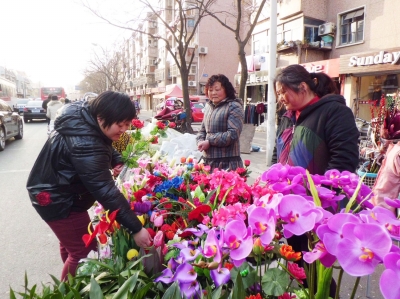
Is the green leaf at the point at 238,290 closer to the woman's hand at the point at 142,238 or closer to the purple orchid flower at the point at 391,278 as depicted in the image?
the purple orchid flower at the point at 391,278

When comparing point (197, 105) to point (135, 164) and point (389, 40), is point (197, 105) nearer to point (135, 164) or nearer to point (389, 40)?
point (389, 40)

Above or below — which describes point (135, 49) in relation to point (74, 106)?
above

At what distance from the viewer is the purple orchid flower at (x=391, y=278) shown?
1.98 feet

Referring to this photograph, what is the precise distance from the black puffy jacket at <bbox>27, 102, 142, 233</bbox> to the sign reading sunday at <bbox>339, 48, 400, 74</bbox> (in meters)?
11.3

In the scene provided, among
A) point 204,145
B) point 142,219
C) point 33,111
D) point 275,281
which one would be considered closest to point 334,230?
point 275,281

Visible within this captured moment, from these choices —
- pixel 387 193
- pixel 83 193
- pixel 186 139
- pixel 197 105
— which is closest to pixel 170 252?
pixel 83 193

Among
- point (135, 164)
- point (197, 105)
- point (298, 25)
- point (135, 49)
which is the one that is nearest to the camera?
point (135, 164)

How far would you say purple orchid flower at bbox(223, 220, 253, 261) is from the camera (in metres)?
0.83

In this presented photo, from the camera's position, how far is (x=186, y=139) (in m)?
3.77

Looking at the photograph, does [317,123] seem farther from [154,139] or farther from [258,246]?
[154,139]

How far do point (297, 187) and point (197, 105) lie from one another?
62.6ft

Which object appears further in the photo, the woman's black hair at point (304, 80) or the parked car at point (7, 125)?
the parked car at point (7, 125)

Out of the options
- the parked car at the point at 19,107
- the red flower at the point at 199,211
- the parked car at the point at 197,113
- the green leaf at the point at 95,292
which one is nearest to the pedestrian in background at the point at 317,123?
the red flower at the point at 199,211

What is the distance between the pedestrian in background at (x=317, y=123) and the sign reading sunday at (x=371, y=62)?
33.7 feet
